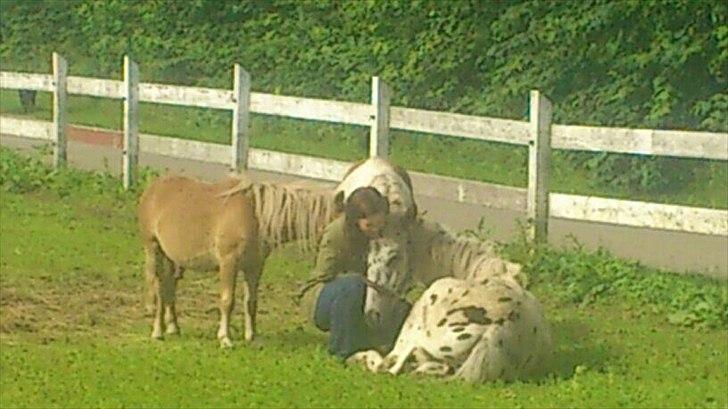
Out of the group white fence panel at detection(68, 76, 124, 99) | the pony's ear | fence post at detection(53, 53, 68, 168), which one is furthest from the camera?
fence post at detection(53, 53, 68, 168)

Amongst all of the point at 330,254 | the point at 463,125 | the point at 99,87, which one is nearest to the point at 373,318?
the point at 330,254

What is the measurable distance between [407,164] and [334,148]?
2319 millimetres

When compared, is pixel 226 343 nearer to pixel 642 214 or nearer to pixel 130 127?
pixel 642 214

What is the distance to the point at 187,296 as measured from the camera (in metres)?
12.5

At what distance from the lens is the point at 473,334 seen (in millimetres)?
9242

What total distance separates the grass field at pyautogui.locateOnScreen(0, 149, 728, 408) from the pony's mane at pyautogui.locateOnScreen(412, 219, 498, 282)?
0.74 metres

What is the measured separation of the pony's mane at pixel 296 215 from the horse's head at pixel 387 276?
383mm

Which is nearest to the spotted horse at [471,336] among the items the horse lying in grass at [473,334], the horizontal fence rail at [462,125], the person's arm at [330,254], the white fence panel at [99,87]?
the horse lying in grass at [473,334]

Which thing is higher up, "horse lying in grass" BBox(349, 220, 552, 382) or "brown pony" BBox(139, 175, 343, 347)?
"brown pony" BBox(139, 175, 343, 347)

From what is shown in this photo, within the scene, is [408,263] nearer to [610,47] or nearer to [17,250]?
[17,250]

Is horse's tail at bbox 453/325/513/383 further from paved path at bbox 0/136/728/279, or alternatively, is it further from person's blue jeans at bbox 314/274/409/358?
paved path at bbox 0/136/728/279

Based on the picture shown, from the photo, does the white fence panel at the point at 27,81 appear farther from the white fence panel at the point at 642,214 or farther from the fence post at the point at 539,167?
the white fence panel at the point at 642,214

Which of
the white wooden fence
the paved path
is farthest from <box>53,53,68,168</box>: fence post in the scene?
the paved path

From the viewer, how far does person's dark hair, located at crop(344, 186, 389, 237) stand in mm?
9758
